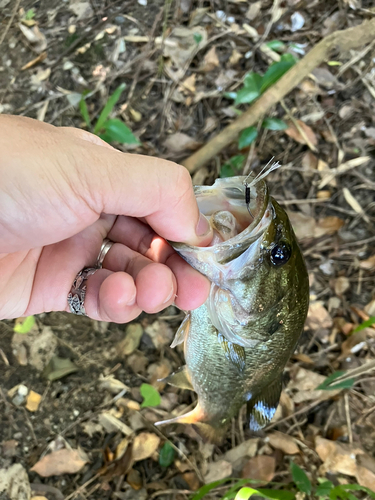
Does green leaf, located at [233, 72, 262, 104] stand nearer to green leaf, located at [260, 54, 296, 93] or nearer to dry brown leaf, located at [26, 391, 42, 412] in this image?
green leaf, located at [260, 54, 296, 93]

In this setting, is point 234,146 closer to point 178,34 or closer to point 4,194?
point 178,34

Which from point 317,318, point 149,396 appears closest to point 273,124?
point 317,318

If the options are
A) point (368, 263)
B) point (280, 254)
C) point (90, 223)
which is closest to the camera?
point (90, 223)

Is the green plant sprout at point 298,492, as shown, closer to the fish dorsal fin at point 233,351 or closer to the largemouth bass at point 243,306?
the largemouth bass at point 243,306

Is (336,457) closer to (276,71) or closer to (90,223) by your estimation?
(90,223)

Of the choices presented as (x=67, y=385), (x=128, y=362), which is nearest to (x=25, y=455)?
(x=67, y=385)

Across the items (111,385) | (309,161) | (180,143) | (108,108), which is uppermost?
(108,108)
